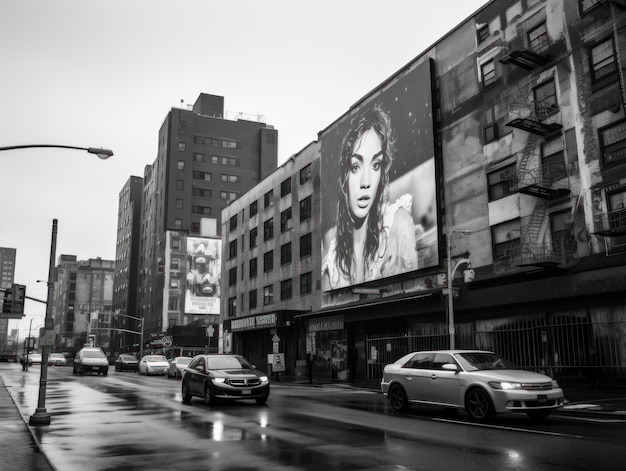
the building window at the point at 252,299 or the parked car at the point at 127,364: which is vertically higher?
the building window at the point at 252,299

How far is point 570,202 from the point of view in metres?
25.3

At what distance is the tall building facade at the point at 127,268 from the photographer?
387 feet

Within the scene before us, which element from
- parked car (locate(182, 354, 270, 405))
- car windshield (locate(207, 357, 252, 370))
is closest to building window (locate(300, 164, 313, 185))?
car windshield (locate(207, 357, 252, 370))

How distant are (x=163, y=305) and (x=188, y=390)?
263 ft

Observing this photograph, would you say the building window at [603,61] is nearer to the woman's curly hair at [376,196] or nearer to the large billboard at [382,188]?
the large billboard at [382,188]

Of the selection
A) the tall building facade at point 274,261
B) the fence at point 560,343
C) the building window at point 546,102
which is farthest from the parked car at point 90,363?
the building window at point 546,102

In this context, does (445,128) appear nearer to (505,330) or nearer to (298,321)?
(505,330)

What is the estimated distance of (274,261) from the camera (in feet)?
175

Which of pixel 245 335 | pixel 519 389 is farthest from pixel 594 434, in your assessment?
pixel 245 335

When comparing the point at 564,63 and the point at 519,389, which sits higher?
the point at 564,63

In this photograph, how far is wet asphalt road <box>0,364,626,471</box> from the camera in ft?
27.8

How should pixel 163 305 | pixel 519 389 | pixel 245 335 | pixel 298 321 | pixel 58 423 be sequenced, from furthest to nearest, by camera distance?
pixel 163 305 < pixel 245 335 < pixel 298 321 < pixel 58 423 < pixel 519 389

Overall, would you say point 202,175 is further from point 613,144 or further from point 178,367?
point 613,144

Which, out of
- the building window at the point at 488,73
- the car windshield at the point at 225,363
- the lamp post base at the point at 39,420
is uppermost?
the building window at the point at 488,73
